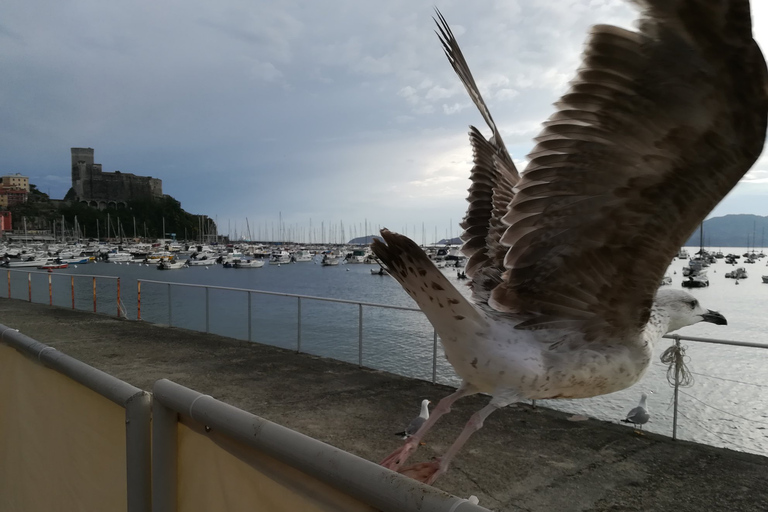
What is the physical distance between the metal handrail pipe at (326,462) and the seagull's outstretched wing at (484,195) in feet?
5.02

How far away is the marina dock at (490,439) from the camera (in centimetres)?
379

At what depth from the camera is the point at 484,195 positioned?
3100 mm

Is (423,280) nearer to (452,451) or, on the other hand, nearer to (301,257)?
(452,451)

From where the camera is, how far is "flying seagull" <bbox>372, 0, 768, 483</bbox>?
1513mm

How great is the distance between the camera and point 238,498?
3.83 ft

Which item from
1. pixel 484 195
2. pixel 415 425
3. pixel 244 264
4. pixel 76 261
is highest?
pixel 484 195

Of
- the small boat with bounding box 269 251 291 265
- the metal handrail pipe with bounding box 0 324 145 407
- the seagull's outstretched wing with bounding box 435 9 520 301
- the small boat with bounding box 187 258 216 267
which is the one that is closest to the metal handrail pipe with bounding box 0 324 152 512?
the metal handrail pipe with bounding box 0 324 145 407

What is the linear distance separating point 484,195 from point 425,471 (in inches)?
71.2

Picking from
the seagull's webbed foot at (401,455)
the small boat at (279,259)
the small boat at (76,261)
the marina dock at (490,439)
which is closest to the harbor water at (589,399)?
the marina dock at (490,439)

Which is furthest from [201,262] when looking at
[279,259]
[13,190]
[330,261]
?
[13,190]

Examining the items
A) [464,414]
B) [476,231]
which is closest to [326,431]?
[464,414]

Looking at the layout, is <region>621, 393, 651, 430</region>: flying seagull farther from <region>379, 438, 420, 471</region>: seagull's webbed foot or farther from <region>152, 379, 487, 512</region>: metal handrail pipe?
<region>152, 379, 487, 512</region>: metal handrail pipe

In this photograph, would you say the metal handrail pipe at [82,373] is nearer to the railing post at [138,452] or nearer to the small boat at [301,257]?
the railing post at [138,452]

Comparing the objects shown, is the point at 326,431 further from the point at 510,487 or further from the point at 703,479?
the point at 703,479
